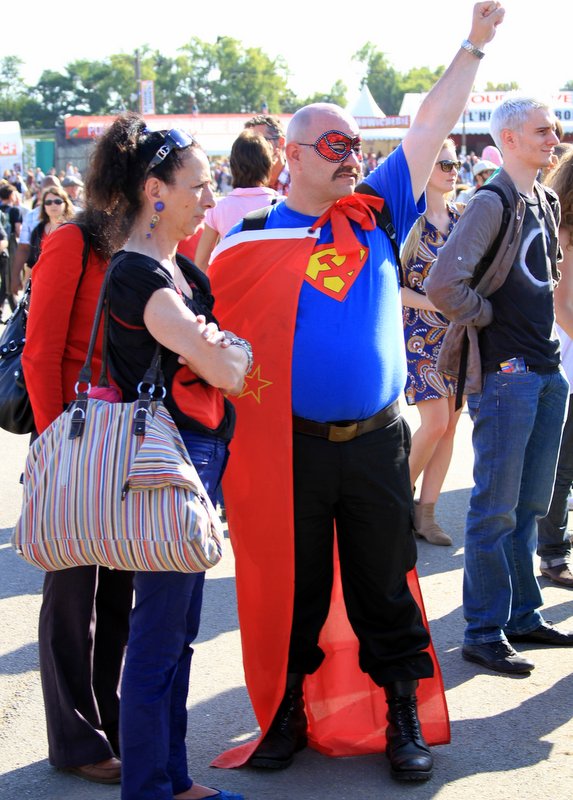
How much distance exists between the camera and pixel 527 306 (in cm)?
391

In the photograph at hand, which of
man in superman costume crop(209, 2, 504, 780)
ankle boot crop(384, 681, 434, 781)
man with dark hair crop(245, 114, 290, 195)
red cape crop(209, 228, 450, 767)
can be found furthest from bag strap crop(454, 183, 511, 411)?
man with dark hair crop(245, 114, 290, 195)

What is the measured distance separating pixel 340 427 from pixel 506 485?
3.31 feet

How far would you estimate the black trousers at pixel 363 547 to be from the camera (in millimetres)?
3264

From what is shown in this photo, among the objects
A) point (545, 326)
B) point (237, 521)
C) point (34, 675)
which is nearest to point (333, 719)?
point (237, 521)

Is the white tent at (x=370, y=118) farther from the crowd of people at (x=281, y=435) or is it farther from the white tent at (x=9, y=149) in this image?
the crowd of people at (x=281, y=435)

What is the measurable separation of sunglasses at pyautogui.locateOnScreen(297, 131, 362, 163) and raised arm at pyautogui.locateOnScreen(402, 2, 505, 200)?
0.70 feet

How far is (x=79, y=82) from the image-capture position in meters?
126

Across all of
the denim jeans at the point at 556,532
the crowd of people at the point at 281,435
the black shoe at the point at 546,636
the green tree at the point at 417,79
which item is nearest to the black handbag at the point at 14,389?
the crowd of people at the point at 281,435

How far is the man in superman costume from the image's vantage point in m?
3.22

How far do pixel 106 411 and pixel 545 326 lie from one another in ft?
6.46

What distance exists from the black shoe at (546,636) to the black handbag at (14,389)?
215 centimetres

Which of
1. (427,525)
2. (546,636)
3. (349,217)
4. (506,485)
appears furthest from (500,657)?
(349,217)

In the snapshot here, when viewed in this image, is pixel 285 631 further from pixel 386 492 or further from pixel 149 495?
pixel 149 495

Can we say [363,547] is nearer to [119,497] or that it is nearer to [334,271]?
[334,271]
